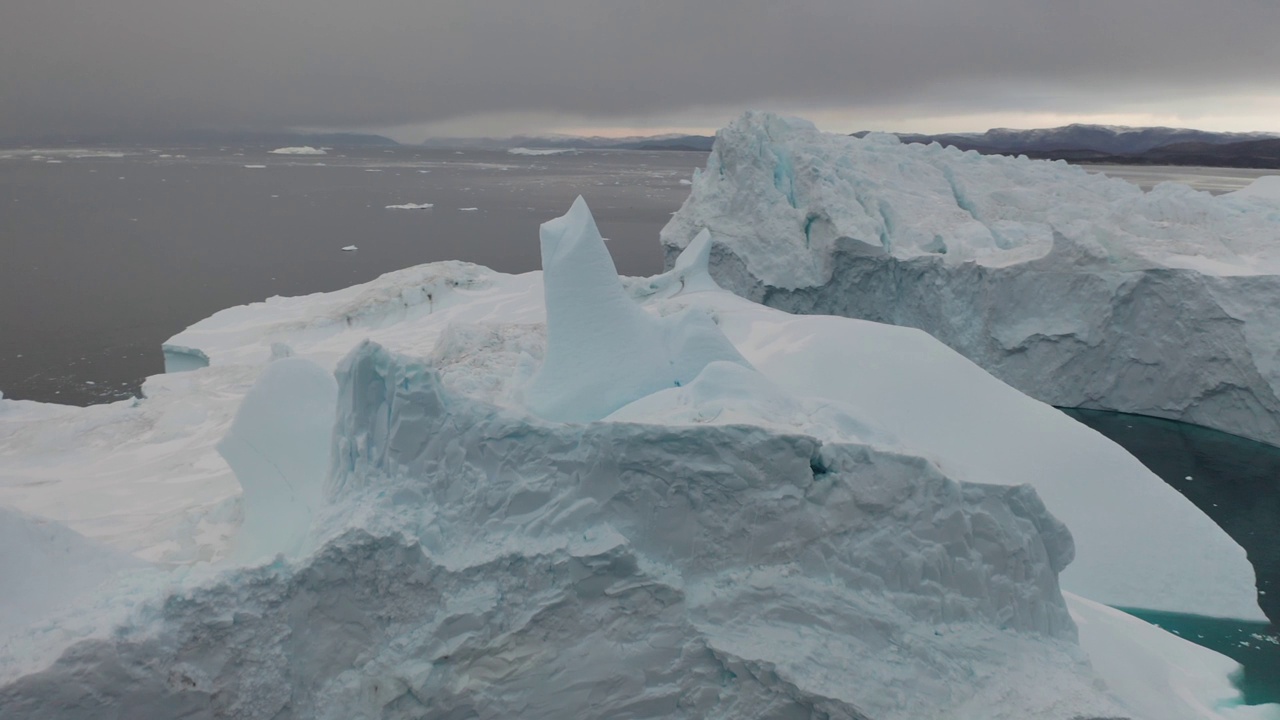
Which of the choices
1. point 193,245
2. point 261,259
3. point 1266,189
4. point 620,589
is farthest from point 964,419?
point 193,245

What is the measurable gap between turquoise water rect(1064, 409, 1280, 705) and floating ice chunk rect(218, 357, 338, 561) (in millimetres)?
6542

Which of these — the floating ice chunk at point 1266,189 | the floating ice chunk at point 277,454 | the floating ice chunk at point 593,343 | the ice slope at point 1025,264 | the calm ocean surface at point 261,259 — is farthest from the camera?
the floating ice chunk at point 1266,189

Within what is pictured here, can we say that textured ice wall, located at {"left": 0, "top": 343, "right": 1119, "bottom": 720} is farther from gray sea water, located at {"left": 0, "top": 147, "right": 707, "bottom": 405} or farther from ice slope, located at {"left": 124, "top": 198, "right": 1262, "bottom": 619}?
gray sea water, located at {"left": 0, "top": 147, "right": 707, "bottom": 405}

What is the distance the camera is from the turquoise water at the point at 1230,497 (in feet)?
22.6

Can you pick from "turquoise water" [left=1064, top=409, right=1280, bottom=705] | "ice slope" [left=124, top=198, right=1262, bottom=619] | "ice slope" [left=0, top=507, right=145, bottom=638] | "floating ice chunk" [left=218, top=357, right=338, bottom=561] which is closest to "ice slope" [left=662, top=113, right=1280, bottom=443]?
"turquoise water" [left=1064, top=409, right=1280, bottom=705]

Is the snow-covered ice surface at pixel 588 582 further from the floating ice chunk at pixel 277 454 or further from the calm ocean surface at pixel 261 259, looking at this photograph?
the calm ocean surface at pixel 261 259

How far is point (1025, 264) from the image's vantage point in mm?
13008

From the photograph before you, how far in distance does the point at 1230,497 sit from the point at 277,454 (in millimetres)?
10201

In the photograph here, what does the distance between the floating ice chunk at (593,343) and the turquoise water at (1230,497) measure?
4.69m

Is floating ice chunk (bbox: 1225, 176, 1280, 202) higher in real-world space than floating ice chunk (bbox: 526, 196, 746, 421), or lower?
higher

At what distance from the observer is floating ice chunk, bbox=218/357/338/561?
5.21 metres

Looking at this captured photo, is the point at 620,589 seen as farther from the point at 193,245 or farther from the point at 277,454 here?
the point at 193,245

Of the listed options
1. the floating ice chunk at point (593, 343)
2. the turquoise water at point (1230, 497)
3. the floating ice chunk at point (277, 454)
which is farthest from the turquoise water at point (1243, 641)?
the floating ice chunk at point (277, 454)

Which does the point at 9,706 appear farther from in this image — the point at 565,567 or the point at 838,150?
the point at 838,150
